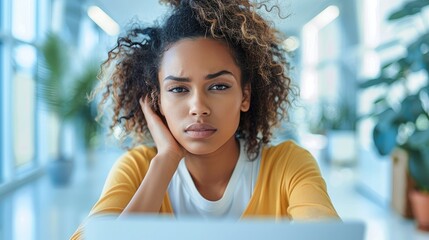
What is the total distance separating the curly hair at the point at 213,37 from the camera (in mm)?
818

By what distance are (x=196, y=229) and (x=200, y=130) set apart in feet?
0.96

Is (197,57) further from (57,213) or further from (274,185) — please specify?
(57,213)

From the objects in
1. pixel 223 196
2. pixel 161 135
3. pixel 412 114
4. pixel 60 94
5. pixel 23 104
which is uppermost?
pixel 60 94

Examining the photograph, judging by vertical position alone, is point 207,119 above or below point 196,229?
above

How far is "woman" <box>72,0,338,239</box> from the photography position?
0.79 metres

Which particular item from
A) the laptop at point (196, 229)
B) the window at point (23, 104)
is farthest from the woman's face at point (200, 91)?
the window at point (23, 104)

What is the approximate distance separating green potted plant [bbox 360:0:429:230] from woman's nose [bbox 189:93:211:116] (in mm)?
2718

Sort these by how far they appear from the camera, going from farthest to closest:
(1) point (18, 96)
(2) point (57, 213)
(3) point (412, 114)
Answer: (1) point (18, 96) → (2) point (57, 213) → (3) point (412, 114)

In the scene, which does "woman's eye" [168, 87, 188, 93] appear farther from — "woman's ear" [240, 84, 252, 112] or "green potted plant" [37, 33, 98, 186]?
"green potted plant" [37, 33, 98, 186]

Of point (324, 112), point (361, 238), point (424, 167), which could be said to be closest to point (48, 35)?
point (424, 167)

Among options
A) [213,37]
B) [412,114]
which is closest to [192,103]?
[213,37]

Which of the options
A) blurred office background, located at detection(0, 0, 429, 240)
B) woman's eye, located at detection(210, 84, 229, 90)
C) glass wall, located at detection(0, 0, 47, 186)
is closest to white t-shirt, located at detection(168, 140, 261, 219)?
woman's eye, located at detection(210, 84, 229, 90)

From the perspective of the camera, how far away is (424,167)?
369 cm

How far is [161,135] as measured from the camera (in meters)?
0.89
